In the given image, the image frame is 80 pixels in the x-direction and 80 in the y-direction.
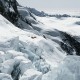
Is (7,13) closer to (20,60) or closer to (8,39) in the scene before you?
(8,39)

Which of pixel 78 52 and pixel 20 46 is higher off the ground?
pixel 20 46

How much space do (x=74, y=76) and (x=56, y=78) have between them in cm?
192

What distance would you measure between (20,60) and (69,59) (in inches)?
237

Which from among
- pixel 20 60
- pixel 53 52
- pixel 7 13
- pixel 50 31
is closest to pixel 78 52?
pixel 50 31

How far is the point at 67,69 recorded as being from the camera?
99.4ft

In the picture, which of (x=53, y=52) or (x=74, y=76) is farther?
(x=53, y=52)

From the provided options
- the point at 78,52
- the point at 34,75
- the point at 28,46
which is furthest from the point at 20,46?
the point at 78,52

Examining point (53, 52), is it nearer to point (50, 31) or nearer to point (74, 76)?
point (74, 76)

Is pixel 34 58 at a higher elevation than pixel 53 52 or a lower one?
higher

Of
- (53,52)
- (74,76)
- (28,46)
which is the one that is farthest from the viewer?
(53,52)

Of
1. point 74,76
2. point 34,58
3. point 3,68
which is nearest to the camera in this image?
point 74,76

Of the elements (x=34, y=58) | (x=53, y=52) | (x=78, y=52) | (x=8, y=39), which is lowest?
(x=78, y=52)

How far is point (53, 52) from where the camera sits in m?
56.5

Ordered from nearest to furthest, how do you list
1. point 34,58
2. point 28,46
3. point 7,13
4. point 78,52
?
point 34,58 → point 28,46 → point 7,13 → point 78,52
